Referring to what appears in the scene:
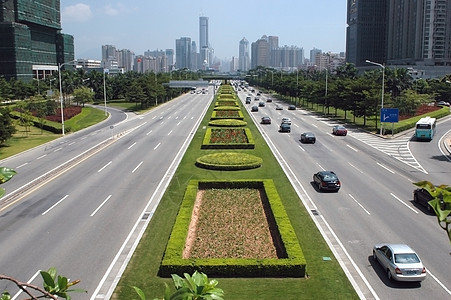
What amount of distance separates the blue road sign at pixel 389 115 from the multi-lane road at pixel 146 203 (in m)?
3.32

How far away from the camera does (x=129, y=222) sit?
24.4 meters

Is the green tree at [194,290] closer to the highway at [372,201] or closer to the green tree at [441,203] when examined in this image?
the green tree at [441,203]

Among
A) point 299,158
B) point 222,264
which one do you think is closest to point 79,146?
point 299,158

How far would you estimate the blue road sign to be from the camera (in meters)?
54.8

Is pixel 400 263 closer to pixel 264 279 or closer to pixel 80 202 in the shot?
pixel 264 279

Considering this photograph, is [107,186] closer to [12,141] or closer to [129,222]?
[129,222]

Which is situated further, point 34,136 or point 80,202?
point 34,136

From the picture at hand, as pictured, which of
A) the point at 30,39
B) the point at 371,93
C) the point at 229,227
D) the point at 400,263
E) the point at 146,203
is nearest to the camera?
the point at 400,263

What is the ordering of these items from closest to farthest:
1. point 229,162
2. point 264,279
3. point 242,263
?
point 264,279 → point 242,263 → point 229,162

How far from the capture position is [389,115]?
5519 cm

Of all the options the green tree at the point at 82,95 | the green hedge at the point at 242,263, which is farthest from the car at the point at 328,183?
the green tree at the point at 82,95

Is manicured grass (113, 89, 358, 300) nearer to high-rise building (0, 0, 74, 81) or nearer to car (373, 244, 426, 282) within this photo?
car (373, 244, 426, 282)

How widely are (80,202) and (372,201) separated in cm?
1692

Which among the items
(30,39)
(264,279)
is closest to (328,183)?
(264,279)
